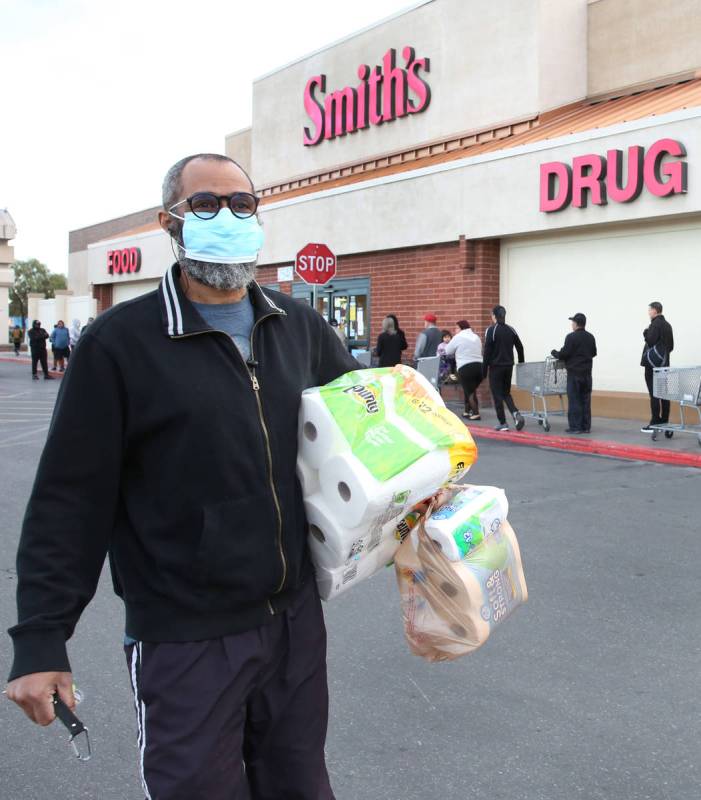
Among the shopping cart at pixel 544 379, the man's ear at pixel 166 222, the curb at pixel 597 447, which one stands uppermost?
the man's ear at pixel 166 222

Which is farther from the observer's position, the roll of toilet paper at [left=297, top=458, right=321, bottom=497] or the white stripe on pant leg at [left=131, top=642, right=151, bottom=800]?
the roll of toilet paper at [left=297, top=458, right=321, bottom=497]

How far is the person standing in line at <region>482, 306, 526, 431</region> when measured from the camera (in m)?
14.4

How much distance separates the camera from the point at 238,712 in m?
2.18

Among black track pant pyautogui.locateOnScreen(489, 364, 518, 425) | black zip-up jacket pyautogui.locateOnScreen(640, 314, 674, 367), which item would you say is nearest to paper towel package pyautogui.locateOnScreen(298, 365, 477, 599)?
black zip-up jacket pyautogui.locateOnScreen(640, 314, 674, 367)

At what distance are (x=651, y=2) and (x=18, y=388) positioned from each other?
56.4 feet

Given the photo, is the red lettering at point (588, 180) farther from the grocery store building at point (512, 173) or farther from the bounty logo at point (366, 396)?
the bounty logo at point (366, 396)

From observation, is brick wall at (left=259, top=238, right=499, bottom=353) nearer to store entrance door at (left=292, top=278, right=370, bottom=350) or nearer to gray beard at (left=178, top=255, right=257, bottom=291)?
store entrance door at (left=292, top=278, right=370, bottom=350)

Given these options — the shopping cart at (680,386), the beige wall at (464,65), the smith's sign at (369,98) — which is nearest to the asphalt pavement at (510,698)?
the shopping cart at (680,386)

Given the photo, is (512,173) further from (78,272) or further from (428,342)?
(78,272)

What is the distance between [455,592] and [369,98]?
66.3ft

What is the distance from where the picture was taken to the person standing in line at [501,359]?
47.1ft

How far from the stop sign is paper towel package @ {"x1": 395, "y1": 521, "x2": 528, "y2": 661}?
45.5 feet

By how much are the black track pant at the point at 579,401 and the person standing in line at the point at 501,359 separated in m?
0.79

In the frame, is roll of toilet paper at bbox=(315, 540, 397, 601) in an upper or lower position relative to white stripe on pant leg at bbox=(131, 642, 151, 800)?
upper
